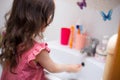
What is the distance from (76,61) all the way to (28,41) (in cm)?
46

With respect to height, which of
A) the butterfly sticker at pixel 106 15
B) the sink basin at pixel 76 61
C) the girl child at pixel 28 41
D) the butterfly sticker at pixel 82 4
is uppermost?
the butterfly sticker at pixel 82 4

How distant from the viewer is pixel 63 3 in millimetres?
1562

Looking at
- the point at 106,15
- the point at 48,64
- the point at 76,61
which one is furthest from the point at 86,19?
the point at 48,64

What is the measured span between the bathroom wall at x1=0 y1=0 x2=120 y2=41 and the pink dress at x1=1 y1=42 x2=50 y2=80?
0.45 m

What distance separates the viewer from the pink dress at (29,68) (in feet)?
3.44

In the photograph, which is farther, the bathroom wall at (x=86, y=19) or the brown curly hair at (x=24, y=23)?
the bathroom wall at (x=86, y=19)

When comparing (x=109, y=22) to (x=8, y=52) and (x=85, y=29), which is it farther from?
(x=8, y=52)

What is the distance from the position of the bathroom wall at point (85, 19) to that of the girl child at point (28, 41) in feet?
1.31

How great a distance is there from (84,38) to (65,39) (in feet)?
0.55

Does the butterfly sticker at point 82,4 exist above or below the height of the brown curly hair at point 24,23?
above

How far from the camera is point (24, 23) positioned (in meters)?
1.07

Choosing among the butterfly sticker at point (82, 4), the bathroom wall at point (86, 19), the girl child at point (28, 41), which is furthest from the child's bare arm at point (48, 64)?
the butterfly sticker at point (82, 4)

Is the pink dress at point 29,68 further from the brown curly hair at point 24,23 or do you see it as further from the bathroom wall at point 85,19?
the bathroom wall at point 85,19

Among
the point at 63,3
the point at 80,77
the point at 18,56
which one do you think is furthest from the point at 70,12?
the point at 18,56
